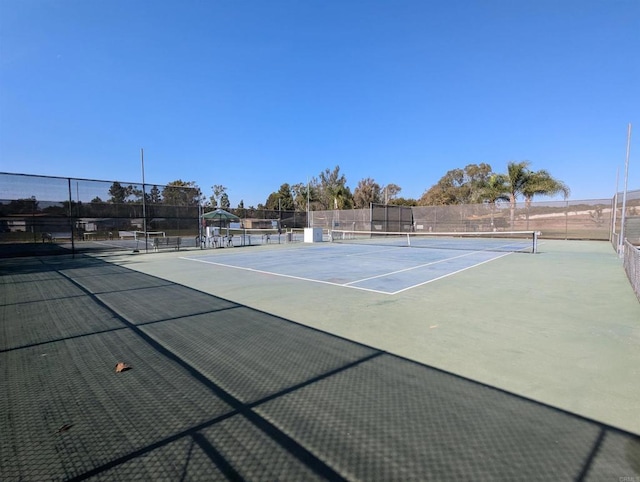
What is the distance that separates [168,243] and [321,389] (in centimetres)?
1765

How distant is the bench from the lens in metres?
18.0

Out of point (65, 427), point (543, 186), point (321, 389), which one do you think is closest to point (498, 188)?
point (543, 186)

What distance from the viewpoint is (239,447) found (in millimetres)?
Answer: 2270

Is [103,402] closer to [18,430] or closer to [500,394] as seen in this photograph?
[18,430]

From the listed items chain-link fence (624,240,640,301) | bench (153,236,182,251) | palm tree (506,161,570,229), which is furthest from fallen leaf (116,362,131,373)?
palm tree (506,161,570,229)

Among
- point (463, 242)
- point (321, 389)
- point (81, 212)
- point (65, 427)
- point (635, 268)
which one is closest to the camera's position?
point (65, 427)

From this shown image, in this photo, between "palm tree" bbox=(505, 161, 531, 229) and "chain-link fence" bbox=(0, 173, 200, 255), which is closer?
"chain-link fence" bbox=(0, 173, 200, 255)

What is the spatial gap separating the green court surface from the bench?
39.9 ft

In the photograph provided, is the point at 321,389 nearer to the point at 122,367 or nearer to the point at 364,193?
the point at 122,367

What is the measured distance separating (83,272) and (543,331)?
475 inches

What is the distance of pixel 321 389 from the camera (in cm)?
304

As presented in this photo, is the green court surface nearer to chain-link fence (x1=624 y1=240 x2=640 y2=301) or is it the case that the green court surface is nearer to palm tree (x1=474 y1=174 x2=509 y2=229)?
chain-link fence (x1=624 y1=240 x2=640 y2=301)

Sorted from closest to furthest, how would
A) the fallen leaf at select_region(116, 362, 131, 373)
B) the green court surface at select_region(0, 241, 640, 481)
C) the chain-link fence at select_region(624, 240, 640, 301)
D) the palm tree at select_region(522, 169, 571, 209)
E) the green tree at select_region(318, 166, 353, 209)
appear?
the green court surface at select_region(0, 241, 640, 481) < the fallen leaf at select_region(116, 362, 131, 373) < the chain-link fence at select_region(624, 240, 640, 301) < the palm tree at select_region(522, 169, 571, 209) < the green tree at select_region(318, 166, 353, 209)

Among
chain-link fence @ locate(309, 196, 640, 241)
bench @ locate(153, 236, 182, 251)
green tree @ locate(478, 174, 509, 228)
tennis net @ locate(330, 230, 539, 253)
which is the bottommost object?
tennis net @ locate(330, 230, 539, 253)
